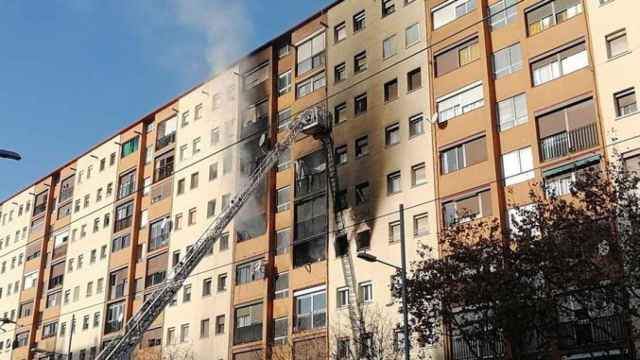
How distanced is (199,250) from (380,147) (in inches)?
424

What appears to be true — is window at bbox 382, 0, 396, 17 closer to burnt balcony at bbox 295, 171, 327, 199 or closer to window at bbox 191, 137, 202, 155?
burnt balcony at bbox 295, 171, 327, 199

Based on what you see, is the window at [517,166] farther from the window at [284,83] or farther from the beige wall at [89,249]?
the beige wall at [89,249]

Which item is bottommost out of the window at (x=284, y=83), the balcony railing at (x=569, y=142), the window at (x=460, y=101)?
the balcony railing at (x=569, y=142)

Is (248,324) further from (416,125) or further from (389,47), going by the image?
(389,47)

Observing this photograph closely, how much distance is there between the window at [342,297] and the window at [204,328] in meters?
10.4

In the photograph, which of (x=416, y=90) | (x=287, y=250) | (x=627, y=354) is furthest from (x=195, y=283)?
(x=627, y=354)

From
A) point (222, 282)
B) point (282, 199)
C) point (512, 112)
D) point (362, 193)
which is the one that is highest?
point (512, 112)

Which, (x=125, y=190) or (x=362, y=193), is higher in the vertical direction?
(x=125, y=190)

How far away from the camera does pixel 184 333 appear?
47781mm

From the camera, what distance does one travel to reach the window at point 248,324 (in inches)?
1691

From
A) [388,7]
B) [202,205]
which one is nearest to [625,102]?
[388,7]

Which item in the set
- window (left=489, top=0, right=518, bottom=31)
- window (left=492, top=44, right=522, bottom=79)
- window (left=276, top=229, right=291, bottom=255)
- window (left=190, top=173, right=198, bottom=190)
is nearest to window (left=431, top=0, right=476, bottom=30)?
window (left=489, top=0, right=518, bottom=31)

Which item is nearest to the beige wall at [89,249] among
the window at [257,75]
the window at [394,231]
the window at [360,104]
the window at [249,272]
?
the window at [249,272]

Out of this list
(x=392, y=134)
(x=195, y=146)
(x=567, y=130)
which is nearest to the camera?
(x=567, y=130)
